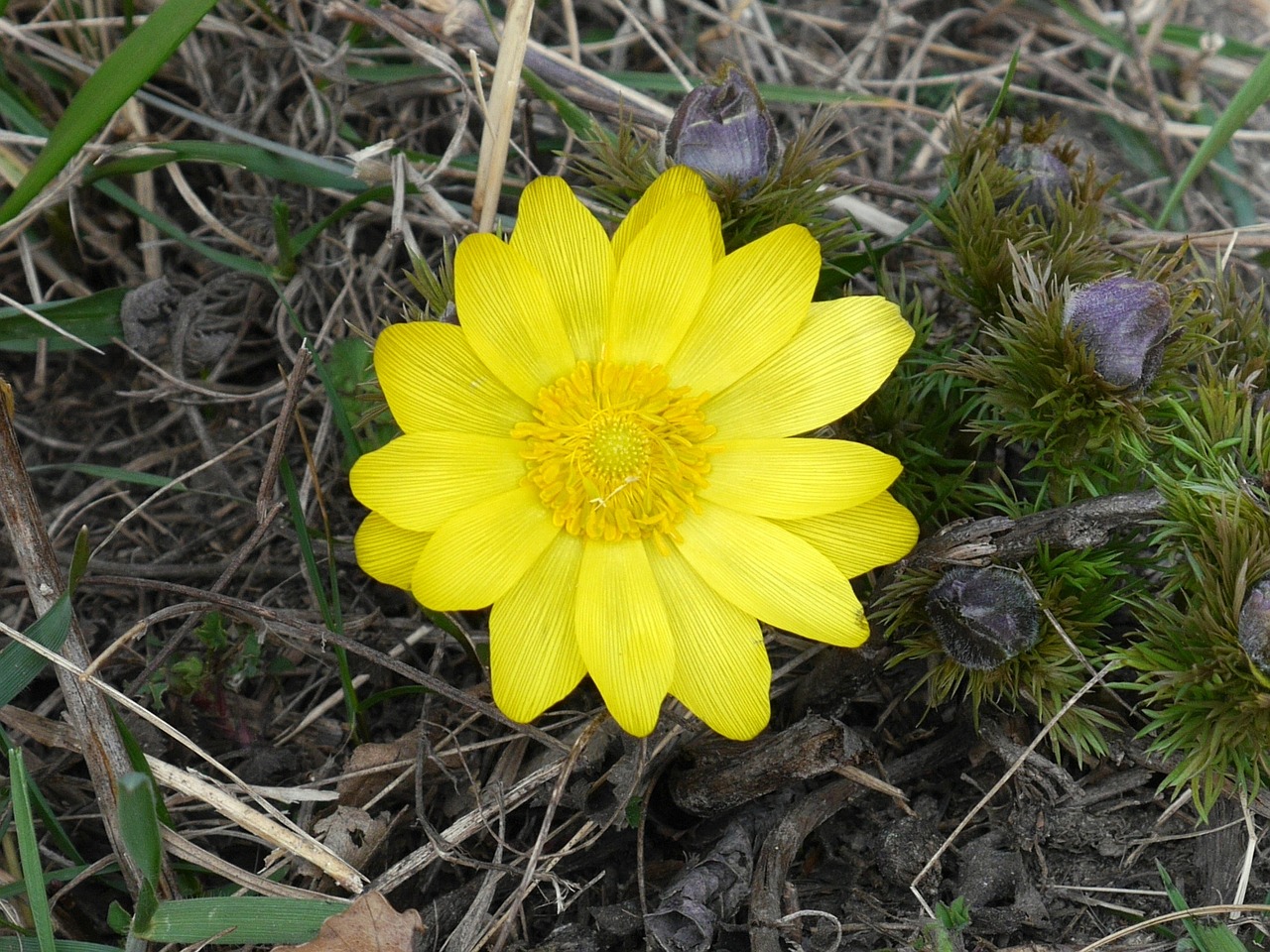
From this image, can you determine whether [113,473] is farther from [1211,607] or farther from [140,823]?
[1211,607]

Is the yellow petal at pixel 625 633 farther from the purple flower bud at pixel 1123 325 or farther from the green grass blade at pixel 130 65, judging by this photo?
the green grass blade at pixel 130 65

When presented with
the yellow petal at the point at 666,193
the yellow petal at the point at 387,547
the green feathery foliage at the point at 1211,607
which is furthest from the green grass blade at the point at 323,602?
the green feathery foliage at the point at 1211,607

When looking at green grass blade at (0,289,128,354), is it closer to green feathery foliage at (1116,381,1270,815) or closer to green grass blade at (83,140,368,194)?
green grass blade at (83,140,368,194)

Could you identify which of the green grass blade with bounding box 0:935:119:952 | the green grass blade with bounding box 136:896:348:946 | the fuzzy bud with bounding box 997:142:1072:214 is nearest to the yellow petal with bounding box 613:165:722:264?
the fuzzy bud with bounding box 997:142:1072:214

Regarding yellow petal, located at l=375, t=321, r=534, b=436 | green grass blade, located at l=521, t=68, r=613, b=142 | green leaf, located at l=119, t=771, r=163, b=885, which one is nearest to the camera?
green leaf, located at l=119, t=771, r=163, b=885

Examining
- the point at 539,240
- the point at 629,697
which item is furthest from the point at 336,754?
the point at 539,240

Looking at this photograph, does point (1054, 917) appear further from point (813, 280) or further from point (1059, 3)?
point (1059, 3)
